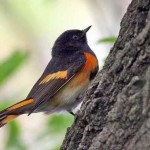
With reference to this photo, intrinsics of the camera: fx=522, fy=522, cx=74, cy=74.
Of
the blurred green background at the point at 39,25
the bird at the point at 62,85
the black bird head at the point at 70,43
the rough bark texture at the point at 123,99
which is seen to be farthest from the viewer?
the blurred green background at the point at 39,25

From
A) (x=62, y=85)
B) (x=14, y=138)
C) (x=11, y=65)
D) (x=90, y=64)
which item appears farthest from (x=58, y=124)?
(x=90, y=64)

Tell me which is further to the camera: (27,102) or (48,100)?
(48,100)

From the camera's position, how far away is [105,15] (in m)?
5.93

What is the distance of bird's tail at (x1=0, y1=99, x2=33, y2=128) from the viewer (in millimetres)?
4168

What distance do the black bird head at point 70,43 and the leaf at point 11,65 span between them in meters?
1.37

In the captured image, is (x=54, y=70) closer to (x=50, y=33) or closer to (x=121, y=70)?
(x=121, y=70)

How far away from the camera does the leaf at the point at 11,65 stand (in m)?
3.89

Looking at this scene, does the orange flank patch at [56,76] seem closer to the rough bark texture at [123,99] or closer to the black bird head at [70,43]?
the black bird head at [70,43]

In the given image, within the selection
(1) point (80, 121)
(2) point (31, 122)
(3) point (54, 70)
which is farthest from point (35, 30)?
(1) point (80, 121)

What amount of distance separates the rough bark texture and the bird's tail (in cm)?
152

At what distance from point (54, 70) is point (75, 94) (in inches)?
11.9

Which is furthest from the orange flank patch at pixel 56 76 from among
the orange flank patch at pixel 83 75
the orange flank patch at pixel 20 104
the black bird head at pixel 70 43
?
the black bird head at pixel 70 43

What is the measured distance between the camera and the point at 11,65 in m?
3.93

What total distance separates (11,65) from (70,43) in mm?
1556
